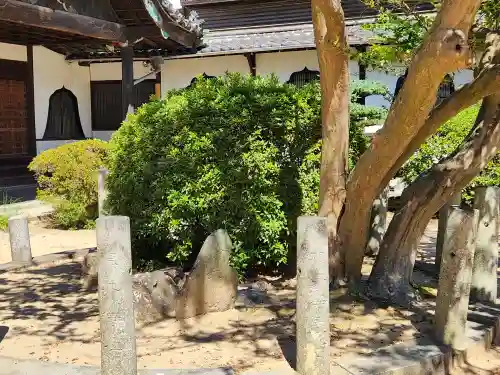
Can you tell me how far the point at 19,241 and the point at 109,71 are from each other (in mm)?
10227

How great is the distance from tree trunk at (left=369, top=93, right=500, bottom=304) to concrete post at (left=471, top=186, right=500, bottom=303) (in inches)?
8.1

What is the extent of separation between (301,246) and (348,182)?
141 centimetres

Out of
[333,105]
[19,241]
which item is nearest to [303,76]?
[19,241]

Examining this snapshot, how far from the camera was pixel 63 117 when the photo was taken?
15438 mm

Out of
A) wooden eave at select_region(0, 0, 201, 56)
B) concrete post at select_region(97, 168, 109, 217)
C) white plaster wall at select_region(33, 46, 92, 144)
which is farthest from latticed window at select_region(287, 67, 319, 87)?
concrete post at select_region(97, 168, 109, 217)

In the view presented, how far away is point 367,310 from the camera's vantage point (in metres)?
4.77

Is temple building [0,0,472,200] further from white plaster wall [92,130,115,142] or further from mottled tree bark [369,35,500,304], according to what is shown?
mottled tree bark [369,35,500,304]

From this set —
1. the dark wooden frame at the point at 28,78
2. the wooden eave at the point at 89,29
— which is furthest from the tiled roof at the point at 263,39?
the dark wooden frame at the point at 28,78

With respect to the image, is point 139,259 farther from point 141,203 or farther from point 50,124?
point 50,124

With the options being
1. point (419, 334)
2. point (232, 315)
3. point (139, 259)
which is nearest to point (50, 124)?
point (139, 259)

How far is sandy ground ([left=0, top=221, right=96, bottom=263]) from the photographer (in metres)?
8.10

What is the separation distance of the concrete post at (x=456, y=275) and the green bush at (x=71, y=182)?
22.0 feet

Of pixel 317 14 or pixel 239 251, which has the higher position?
pixel 317 14

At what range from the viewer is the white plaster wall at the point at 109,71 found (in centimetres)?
1595
